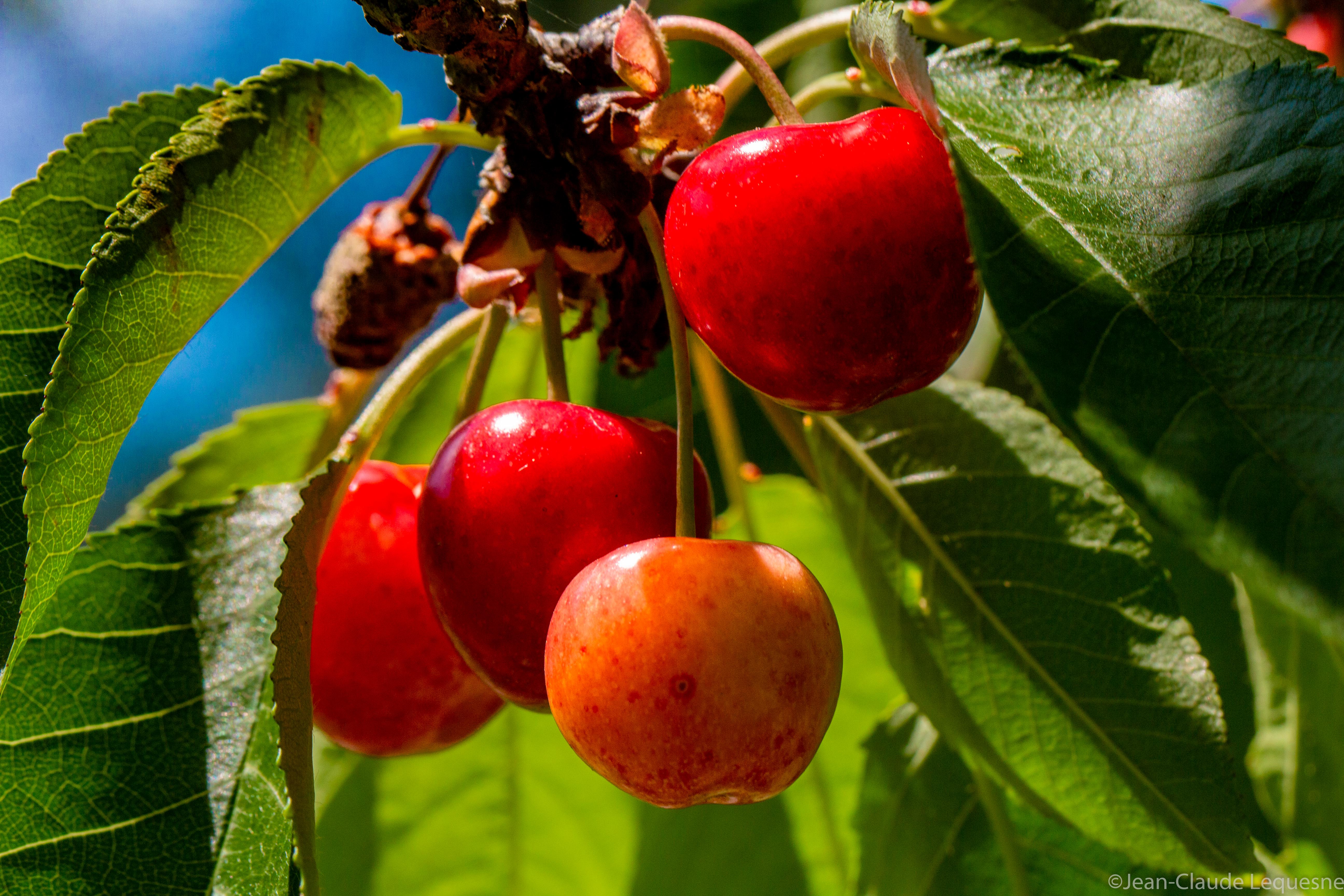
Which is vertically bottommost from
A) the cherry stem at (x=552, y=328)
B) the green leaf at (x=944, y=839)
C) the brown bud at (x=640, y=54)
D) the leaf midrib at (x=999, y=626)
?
the green leaf at (x=944, y=839)

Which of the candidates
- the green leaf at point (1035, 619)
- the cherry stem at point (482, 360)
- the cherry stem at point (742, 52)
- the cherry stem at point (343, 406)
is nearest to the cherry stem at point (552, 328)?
the cherry stem at point (482, 360)

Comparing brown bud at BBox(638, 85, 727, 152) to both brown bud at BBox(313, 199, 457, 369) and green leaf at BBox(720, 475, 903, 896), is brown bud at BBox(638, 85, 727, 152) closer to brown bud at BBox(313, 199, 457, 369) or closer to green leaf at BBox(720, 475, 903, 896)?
brown bud at BBox(313, 199, 457, 369)

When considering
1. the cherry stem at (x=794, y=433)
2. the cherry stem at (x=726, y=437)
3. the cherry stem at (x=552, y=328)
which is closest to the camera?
the cherry stem at (x=552, y=328)

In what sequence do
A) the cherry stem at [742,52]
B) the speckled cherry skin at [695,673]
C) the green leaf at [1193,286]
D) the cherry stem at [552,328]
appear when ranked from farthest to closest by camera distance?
the cherry stem at [552,328] → the cherry stem at [742,52] → the speckled cherry skin at [695,673] → the green leaf at [1193,286]

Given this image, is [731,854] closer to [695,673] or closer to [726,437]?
[726,437]

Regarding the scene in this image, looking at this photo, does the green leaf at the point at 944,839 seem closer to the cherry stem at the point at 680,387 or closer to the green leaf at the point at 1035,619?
the green leaf at the point at 1035,619

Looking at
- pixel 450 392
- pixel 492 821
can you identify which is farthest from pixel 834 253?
pixel 492 821

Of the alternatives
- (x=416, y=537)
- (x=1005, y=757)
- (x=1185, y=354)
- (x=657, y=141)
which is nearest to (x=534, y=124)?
(x=657, y=141)
